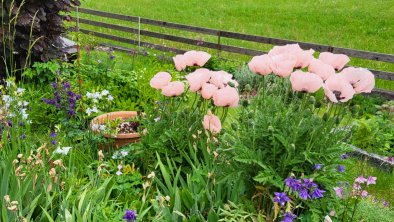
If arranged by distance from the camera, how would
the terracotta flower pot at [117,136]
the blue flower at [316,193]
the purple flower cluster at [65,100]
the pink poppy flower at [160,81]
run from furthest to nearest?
1. the purple flower cluster at [65,100]
2. the terracotta flower pot at [117,136]
3. the pink poppy flower at [160,81]
4. the blue flower at [316,193]

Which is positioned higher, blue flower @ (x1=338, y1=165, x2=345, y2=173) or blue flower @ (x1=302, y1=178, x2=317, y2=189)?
blue flower @ (x1=302, y1=178, x2=317, y2=189)

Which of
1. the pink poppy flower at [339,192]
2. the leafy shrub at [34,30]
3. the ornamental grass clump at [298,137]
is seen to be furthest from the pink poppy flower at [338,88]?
the leafy shrub at [34,30]

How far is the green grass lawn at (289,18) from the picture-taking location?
Answer: 38.7 ft

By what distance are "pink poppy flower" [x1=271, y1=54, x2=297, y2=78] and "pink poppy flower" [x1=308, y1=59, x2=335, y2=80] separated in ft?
0.42

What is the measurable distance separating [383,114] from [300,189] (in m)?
4.17

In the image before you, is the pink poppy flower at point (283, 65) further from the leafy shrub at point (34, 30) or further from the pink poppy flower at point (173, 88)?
the leafy shrub at point (34, 30)

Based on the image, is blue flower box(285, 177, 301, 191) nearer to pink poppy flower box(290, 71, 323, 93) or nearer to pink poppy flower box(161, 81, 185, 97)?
pink poppy flower box(290, 71, 323, 93)

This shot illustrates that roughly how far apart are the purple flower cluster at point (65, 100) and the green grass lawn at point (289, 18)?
608cm

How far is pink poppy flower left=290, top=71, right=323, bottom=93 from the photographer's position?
2.58m

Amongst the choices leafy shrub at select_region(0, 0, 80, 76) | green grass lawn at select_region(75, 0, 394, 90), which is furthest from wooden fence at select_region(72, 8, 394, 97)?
green grass lawn at select_region(75, 0, 394, 90)

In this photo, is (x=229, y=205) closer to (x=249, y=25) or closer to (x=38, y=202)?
(x=38, y=202)

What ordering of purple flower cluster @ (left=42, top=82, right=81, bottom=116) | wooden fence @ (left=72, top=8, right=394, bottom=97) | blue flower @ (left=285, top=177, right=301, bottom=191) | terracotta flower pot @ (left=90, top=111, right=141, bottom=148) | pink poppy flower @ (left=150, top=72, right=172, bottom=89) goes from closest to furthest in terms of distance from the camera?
blue flower @ (left=285, top=177, right=301, bottom=191) < pink poppy flower @ (left=150, top=72, right=172, bottom=89) < terracotta flower pot @ (left=90, top=111, right=141, bottom=148) < purple flower cluster @ (left=42, top=82, right=81, bottom=116) < wooden fence @ (left=72, top=8, right=394, bottom=97)

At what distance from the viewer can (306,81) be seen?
2.59 metres

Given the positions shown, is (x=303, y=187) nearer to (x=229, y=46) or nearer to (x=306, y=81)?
(x=306, y=81)
